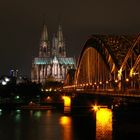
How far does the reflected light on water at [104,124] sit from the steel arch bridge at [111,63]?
5015 millimetres

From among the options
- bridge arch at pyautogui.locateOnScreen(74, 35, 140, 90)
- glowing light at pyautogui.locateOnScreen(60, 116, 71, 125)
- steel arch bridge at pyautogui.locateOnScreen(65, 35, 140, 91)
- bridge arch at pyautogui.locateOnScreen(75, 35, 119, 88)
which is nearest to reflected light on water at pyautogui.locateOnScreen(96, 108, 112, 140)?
steel arch bridge at pyautogui.locateOnScreen(65, 35, 140, 91)

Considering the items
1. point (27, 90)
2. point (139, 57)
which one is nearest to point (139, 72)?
point (139, 57)

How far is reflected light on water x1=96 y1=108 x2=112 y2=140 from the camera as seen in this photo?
55588 mm

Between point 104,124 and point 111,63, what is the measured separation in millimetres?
29396

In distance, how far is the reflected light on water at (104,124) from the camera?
55588 mm

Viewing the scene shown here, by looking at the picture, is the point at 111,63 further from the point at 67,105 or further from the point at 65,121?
the point at 67,105

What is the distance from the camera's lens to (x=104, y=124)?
5681cm

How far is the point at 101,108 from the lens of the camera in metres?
59.4

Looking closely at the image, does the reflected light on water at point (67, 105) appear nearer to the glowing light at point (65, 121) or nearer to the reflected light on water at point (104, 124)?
the glowing light at point (65, 121)

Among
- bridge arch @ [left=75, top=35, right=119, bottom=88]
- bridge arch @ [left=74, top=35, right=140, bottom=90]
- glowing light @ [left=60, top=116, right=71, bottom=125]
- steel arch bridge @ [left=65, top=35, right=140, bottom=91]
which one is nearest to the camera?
steel arch bridge @ [left=65, top=35, right=140, bottom=91]

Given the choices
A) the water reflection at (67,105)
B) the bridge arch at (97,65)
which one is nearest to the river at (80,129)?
the bridge arch at (97,65)

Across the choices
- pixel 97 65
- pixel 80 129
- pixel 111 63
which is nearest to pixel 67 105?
pixel 97 65

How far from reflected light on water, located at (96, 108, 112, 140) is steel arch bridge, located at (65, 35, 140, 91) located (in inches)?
197

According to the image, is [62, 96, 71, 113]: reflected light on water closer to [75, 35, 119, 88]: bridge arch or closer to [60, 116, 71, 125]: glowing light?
[75, 35, 119, 88]: bridge arch
